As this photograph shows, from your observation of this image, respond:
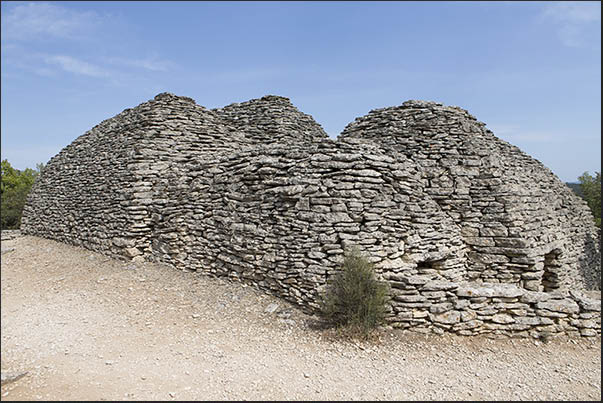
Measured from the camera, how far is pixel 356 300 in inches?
242

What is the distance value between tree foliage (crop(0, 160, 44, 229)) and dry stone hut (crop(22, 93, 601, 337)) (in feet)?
29.3

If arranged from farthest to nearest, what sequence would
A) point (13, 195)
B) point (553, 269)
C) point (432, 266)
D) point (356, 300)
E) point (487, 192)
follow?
point (13, 195)
point (553, 269)
point (487, 192)
point (432, 266)
point (356, 300)

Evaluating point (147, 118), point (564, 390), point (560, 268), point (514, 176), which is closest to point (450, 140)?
point (514, 176)

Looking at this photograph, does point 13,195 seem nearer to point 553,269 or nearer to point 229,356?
point 229,356

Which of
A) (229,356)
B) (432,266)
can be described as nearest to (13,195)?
(229,356)

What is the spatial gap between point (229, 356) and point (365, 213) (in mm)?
3618

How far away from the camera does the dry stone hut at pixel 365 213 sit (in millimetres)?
6387

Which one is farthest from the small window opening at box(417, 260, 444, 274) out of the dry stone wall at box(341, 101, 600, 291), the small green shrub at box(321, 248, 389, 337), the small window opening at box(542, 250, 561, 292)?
the small window opening at box(542, 250, 561, 292)

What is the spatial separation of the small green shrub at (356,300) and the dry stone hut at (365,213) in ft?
1.35

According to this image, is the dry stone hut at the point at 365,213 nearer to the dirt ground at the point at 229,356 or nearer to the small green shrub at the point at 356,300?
the small green shrub at the point at 356,300

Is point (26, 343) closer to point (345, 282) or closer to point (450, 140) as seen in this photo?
point (345, 282)

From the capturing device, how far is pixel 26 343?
162 inches

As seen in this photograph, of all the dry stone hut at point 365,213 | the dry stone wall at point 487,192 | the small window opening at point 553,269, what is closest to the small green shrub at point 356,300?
the dry stone hut at point 365,213

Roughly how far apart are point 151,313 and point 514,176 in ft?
30.6
